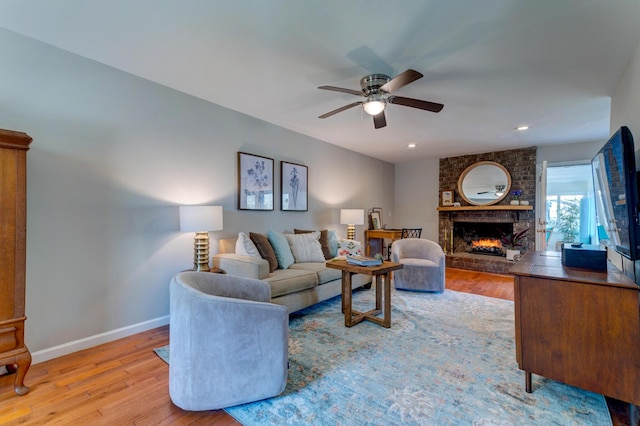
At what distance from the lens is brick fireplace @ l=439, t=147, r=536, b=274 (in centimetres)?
554

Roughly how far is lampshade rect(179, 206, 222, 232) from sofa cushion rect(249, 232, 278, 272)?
0.60 m

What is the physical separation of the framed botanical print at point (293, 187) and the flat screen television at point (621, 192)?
3.41 meters

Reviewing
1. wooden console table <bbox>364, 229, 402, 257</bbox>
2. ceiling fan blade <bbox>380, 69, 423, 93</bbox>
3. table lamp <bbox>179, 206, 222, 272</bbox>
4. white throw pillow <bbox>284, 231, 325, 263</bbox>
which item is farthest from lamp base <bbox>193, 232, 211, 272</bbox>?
wooden console table <bbox>364, 229, 402, 257</bbox>

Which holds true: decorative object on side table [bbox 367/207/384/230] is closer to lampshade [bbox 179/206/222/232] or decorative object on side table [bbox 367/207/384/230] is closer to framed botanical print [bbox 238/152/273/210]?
framed botanical print [bbox 238/152/273/210]

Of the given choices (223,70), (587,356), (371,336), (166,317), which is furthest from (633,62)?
(166,317)

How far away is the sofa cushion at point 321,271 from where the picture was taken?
335cm

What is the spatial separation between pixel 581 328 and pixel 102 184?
3.70 m

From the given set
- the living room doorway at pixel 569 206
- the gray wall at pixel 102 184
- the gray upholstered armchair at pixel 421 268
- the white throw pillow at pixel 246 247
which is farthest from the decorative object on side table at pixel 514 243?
the gray wall at pixel 102 184

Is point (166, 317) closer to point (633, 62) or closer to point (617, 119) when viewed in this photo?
point (633, 62)

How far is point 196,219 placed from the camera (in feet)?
9.31

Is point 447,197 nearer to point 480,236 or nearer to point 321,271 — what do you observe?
point 480,236

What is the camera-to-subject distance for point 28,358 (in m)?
1.84

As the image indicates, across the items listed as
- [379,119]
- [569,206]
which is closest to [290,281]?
[379,119]

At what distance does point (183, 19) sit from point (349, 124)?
2562 millimetres
